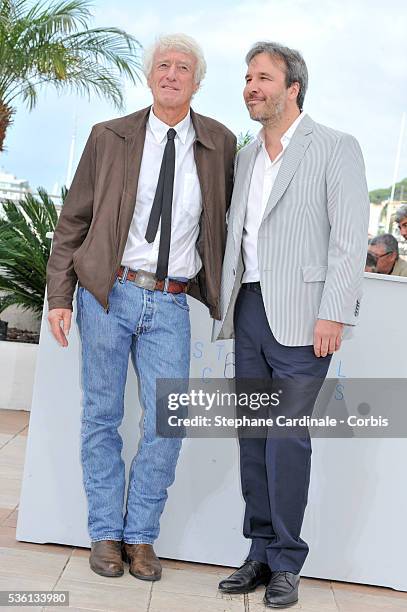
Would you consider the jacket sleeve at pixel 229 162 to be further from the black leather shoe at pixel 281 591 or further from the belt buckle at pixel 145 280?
the black leather shoe at pixel 281 591

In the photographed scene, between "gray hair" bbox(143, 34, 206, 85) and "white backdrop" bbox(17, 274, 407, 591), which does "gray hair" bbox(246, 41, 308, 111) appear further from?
"white backdrop" bbox(17, 274, 407, 591)

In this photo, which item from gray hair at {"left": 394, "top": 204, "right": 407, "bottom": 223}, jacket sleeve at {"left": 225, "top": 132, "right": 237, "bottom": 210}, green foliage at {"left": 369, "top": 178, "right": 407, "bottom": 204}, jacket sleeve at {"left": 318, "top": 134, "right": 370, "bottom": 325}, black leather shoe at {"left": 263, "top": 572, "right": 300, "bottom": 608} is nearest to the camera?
jacket sleeve at {"left": 318, "top": 134, "right": 370, "bottom": 325}

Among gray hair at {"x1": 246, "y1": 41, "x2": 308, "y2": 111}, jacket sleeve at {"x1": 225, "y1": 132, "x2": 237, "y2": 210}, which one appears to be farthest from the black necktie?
gray hair at {"x1": 246, "y1": 41, "x2": 308, "y2": 111}

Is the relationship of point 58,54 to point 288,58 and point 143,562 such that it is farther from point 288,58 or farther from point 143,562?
point 143,562

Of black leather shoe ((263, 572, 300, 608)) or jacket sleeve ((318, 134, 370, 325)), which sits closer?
jacket sleeve ((318, 134, 370, 325))

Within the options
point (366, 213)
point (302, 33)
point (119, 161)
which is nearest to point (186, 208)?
point (119, 161)

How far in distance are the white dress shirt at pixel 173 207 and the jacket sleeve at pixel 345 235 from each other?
0.47 meters

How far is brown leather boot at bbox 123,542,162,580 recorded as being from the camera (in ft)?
9.81

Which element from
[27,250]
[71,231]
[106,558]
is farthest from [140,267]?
[27,250]

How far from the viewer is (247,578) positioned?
2967mm

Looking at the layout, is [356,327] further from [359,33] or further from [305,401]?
[359,33]

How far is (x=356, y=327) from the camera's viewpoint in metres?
3.12

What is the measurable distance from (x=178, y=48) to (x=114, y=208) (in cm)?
58

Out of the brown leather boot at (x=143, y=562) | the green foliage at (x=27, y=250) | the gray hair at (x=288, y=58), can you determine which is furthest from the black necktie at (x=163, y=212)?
the green foliage at (x=27, y=250)
